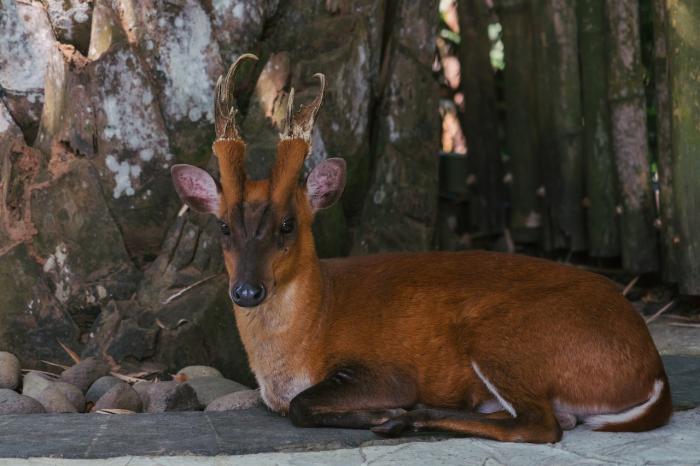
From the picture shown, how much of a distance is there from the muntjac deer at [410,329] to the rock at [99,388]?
0.87 metres

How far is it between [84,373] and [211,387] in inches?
27.8

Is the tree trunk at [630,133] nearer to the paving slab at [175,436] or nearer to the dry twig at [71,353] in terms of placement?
the paving slab at [175,436]

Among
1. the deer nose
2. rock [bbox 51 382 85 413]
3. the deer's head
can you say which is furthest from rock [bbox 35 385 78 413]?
the deer nose

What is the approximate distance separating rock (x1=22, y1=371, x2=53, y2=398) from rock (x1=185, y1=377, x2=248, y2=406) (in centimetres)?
77

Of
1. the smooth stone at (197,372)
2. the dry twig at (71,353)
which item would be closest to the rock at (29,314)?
the dry twig at (71,353)

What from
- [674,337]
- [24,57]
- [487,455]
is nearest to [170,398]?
[487,455]

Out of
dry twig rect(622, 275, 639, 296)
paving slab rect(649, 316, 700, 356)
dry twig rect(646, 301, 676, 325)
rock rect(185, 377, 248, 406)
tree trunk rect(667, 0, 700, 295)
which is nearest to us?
rock rect(185, 377, 248, 406)

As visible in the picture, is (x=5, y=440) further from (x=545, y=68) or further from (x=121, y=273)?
(x=545, y=68)

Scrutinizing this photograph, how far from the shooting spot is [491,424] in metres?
4.96

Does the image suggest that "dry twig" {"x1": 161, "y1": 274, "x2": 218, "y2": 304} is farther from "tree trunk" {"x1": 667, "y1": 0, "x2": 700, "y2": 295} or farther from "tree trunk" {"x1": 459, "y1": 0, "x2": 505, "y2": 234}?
"tree trunk" {"x1": 459, "y1": 0, "x2": 505, "y2": 234}

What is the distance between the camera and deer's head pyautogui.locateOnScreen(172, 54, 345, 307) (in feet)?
17.2

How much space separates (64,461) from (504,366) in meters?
1.97

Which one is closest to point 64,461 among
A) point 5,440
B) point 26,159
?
point 5,440

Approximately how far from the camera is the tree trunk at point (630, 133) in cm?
758
